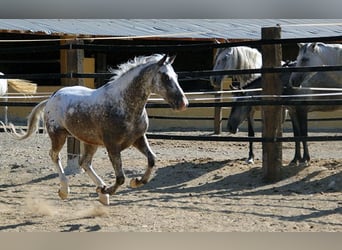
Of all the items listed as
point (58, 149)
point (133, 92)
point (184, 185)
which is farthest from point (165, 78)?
point (184, 185)

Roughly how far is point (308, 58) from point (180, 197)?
2.85 meters

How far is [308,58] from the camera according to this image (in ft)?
27.2

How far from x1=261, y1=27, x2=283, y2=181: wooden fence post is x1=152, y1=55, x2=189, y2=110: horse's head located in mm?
2311

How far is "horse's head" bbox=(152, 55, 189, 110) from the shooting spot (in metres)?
5.33

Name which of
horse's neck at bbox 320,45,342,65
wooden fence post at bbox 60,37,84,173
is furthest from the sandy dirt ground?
horse's neck at bbox 320,45,342,65

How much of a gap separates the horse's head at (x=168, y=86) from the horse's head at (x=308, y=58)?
10.9 ft

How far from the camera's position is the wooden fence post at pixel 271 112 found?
7441mm

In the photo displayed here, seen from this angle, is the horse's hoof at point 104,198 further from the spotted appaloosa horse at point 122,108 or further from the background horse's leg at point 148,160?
the background horse's leg at point 148,160

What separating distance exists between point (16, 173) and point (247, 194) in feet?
10.7

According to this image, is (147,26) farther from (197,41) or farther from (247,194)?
(247,194)

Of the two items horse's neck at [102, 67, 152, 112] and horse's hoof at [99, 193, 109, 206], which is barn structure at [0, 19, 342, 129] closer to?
horse's hoof at [99, 193, 109, 206]

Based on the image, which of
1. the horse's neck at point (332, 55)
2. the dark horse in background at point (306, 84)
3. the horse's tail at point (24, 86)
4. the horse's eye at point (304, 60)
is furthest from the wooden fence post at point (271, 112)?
the horse's tail at point (24, 86)

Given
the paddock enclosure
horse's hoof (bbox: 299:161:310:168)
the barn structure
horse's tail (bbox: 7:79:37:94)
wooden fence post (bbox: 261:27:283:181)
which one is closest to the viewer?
the paddock enclosure

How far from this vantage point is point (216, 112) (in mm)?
13016
